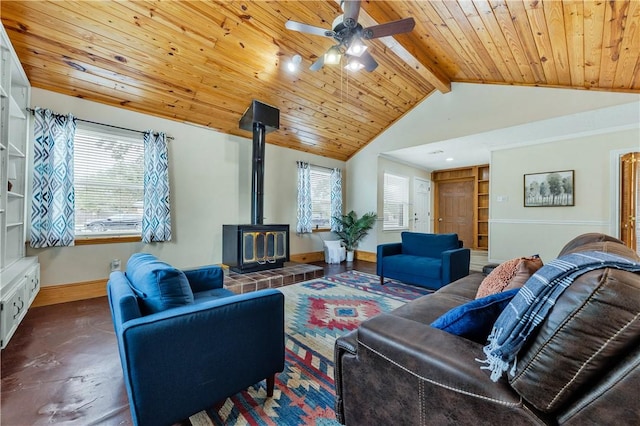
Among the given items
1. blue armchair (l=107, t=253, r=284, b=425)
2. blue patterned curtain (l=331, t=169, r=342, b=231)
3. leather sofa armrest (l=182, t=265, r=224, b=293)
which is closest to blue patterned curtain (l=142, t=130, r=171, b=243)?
leather sofa armrest (l=182, t=265, r=224, b=293)

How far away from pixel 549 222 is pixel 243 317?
217 inches

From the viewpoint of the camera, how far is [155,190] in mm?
3621

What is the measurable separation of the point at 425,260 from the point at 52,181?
4.58 m

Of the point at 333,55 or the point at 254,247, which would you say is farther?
the point at 254,247

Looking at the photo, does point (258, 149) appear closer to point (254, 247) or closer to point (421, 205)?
point (254, 247)

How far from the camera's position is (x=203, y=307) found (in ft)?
4.11

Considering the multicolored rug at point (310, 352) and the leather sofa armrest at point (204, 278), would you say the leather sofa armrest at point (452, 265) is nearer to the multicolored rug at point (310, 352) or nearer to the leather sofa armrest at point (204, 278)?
the multicolored rug at point (310, 352)

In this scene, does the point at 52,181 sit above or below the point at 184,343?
above

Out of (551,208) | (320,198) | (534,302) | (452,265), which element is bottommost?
(452,265)

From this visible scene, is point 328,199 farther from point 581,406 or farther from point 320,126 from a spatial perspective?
point 581,406

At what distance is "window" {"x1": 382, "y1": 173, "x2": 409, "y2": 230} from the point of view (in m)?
6.22

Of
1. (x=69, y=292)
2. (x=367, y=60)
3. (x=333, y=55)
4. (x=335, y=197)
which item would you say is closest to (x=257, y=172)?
(x=333, y=55)

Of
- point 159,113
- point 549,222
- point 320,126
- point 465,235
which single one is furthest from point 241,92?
point 465,235

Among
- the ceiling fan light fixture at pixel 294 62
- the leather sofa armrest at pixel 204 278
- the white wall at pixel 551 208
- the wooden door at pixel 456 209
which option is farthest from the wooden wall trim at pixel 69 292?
the wooden door at pixel 456 209
